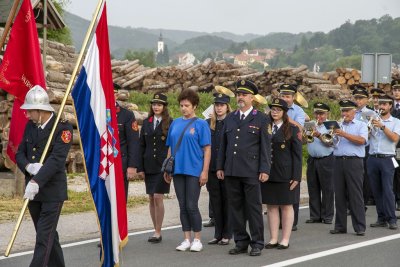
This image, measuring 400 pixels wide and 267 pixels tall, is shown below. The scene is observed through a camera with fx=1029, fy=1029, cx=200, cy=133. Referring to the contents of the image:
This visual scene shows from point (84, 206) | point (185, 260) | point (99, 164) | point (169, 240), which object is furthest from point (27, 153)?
point (84, 206)

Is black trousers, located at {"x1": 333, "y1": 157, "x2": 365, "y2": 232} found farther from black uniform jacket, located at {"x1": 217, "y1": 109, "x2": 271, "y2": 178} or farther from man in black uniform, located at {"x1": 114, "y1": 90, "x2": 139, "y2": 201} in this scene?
man in black uniform, located at {"x1": 114, "y1": 90, "x2": 139, "y2": 201}

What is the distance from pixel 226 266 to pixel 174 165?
60.9 inches

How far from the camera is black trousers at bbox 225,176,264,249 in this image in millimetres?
11461

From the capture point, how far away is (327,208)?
14.6 m

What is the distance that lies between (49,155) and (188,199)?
8.45 feet

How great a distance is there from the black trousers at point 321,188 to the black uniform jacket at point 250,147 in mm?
3344

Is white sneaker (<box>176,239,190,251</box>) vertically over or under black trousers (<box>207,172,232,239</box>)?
under

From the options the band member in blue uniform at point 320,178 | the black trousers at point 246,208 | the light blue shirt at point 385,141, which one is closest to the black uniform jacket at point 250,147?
the black trousers at point 246,208

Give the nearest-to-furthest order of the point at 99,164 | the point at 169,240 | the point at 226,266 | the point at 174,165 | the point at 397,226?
the point at 99,164 < the point at 226,266 < the point at 174,165 < the point at 169,240 < the point at 397,226

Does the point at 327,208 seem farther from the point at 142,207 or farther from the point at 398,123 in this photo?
the point at 142,207

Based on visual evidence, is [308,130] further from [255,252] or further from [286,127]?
[255,252]

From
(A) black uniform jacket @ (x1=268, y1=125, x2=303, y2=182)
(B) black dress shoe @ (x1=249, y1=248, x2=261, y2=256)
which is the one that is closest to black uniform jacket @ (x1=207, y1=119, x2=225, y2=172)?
(A) black uniform jacket @ (x1=268, y1=125, x2=303, y2=182)

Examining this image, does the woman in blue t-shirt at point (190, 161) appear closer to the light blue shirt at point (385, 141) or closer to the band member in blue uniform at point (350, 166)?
the band member in blue uniform at point (350, 166)

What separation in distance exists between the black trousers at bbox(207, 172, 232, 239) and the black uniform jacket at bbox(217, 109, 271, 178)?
3.23ft
